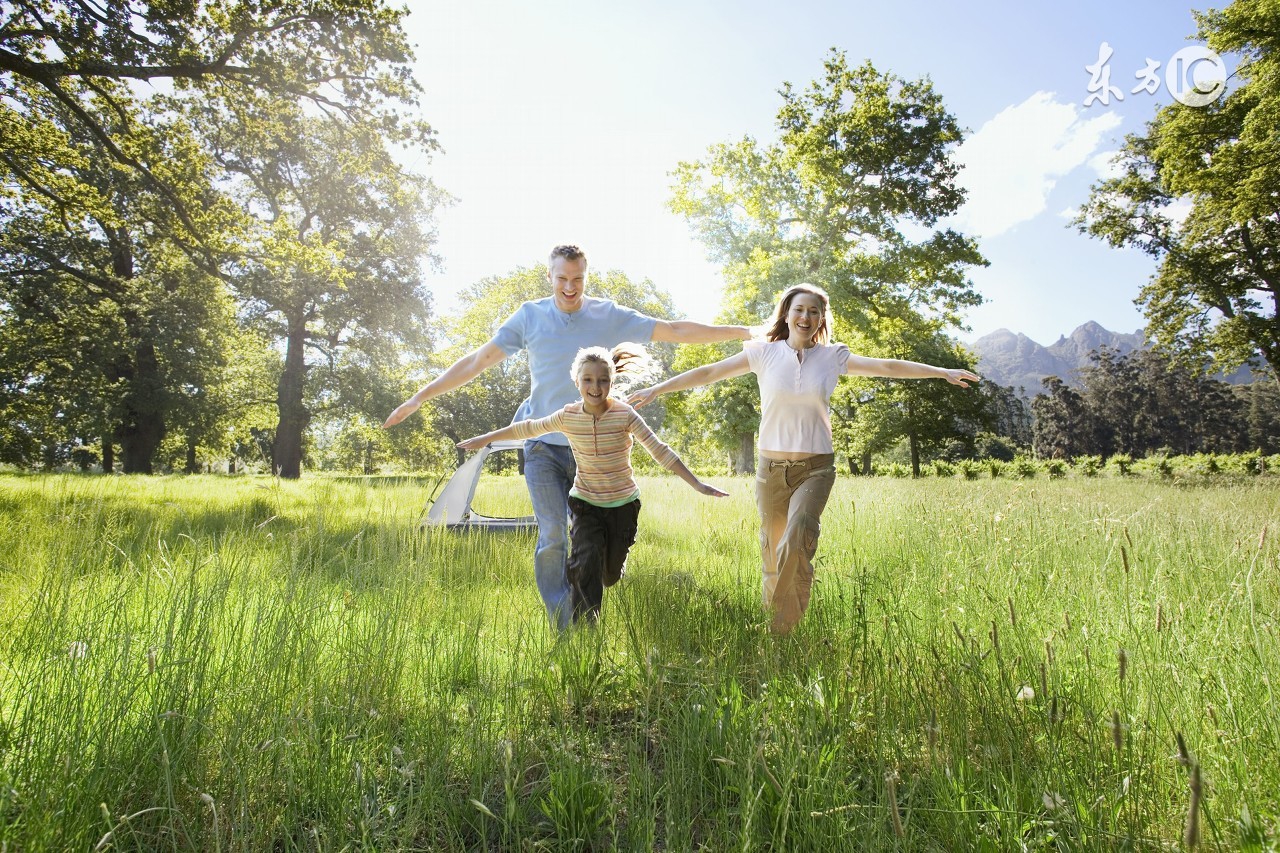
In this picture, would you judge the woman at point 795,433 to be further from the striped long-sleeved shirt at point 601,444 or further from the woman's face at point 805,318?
the striped long-sleeved shirt at point 601,444

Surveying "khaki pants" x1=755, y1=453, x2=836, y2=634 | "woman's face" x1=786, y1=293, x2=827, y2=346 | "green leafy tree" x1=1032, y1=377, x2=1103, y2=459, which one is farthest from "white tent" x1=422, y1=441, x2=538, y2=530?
"green leafy tree" x1=1032, y1=377, x2=1103, y2=459

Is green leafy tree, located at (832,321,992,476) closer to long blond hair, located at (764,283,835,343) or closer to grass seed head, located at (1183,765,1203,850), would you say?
long blond hair, located at (764,283,835,343)

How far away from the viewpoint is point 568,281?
13.3ft

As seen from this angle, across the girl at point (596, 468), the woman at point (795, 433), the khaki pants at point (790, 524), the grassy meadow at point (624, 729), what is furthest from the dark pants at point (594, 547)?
the khaki pants at point (790, 524)

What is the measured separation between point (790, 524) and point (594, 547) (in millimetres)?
1155

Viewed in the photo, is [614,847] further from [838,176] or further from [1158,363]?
[1158,363]

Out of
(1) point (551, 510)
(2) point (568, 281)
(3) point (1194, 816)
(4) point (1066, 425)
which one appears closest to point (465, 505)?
(1) point (551, 510)

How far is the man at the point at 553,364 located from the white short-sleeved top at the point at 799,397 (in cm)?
37

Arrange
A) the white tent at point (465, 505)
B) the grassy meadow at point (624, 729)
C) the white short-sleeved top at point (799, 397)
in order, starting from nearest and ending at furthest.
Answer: the grassy meadow at point (624, 729) < the white short-sleeved top at point (799, 397) < the white tent at point (465, 505)

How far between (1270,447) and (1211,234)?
8489 centimetres

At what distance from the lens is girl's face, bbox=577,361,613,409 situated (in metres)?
3.74

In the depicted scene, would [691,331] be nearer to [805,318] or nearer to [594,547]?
[805,318]

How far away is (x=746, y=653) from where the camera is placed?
336 cm

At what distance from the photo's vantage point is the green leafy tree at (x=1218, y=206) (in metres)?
15.8
